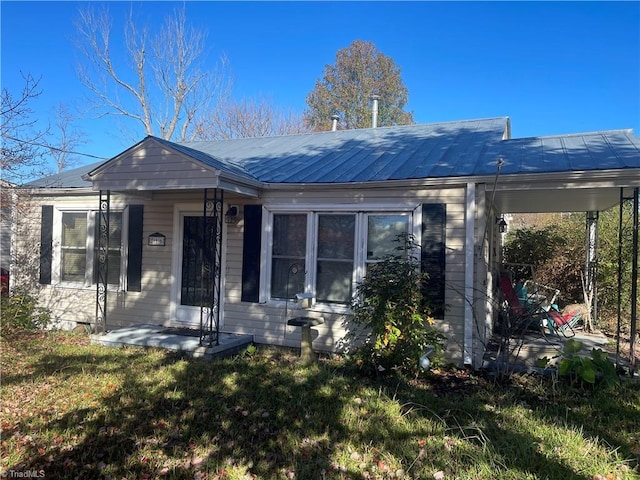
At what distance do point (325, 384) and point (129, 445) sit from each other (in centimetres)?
224

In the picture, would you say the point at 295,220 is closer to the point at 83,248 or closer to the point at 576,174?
the point at 576,174

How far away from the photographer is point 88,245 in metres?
8.41

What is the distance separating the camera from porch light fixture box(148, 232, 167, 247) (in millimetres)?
7738

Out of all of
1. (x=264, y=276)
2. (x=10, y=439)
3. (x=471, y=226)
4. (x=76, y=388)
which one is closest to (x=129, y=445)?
(x=10, y=439)

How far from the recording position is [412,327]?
211 inches

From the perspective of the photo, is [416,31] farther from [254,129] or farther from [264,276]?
[254,129]

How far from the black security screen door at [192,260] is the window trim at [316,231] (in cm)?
136

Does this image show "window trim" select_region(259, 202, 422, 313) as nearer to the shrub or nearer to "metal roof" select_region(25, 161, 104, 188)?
the shrub

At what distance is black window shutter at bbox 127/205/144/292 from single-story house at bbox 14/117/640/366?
28 millimetres

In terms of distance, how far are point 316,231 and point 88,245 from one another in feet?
15.9

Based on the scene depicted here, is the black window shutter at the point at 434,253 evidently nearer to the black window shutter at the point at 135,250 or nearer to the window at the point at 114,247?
the black window shutter at the point at 135,250

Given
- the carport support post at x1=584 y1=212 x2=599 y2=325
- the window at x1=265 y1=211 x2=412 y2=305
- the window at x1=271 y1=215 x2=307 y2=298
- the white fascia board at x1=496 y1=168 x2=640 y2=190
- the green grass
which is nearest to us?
the green grass

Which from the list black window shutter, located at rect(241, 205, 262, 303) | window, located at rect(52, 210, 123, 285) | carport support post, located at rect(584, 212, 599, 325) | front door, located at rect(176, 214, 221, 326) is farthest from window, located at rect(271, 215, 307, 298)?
carport support post, located at rect(584, 212, 599, 325)

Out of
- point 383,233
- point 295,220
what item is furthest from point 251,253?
point 383,233
